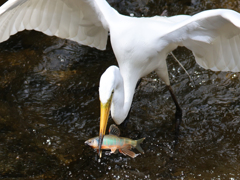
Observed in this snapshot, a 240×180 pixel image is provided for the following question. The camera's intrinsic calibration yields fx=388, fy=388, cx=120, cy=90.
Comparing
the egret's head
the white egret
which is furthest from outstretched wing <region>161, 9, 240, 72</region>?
the egret's head

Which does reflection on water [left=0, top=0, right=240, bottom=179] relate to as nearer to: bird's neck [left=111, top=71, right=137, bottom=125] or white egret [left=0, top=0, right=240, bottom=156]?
white egret [left=0, top=0, right=240, bottom=156]

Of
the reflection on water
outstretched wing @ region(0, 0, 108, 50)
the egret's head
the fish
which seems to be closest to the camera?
the egret's head

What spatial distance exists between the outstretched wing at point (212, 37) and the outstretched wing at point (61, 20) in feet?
2.69

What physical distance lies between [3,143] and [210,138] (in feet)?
6.57

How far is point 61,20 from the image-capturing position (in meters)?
4.04

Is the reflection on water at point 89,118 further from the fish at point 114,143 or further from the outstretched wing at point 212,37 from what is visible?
the outstretched wing at point 212,37

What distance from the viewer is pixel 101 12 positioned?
142 inches

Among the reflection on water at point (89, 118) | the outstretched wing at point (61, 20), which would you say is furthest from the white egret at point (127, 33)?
the reflection on water at point (89, 118)

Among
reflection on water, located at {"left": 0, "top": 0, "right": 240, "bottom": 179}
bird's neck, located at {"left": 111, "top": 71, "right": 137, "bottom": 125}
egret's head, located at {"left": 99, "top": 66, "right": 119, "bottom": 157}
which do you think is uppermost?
egret's head, located at {"left": 99, "top": 66, "right": 119, "bottom": 157}

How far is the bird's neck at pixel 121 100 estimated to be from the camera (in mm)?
2999

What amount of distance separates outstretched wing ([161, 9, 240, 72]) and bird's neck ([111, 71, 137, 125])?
0.51m

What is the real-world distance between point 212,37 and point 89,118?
155 cm

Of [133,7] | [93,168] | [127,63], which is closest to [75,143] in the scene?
[93,168]

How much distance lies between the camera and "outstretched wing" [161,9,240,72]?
119 inches
